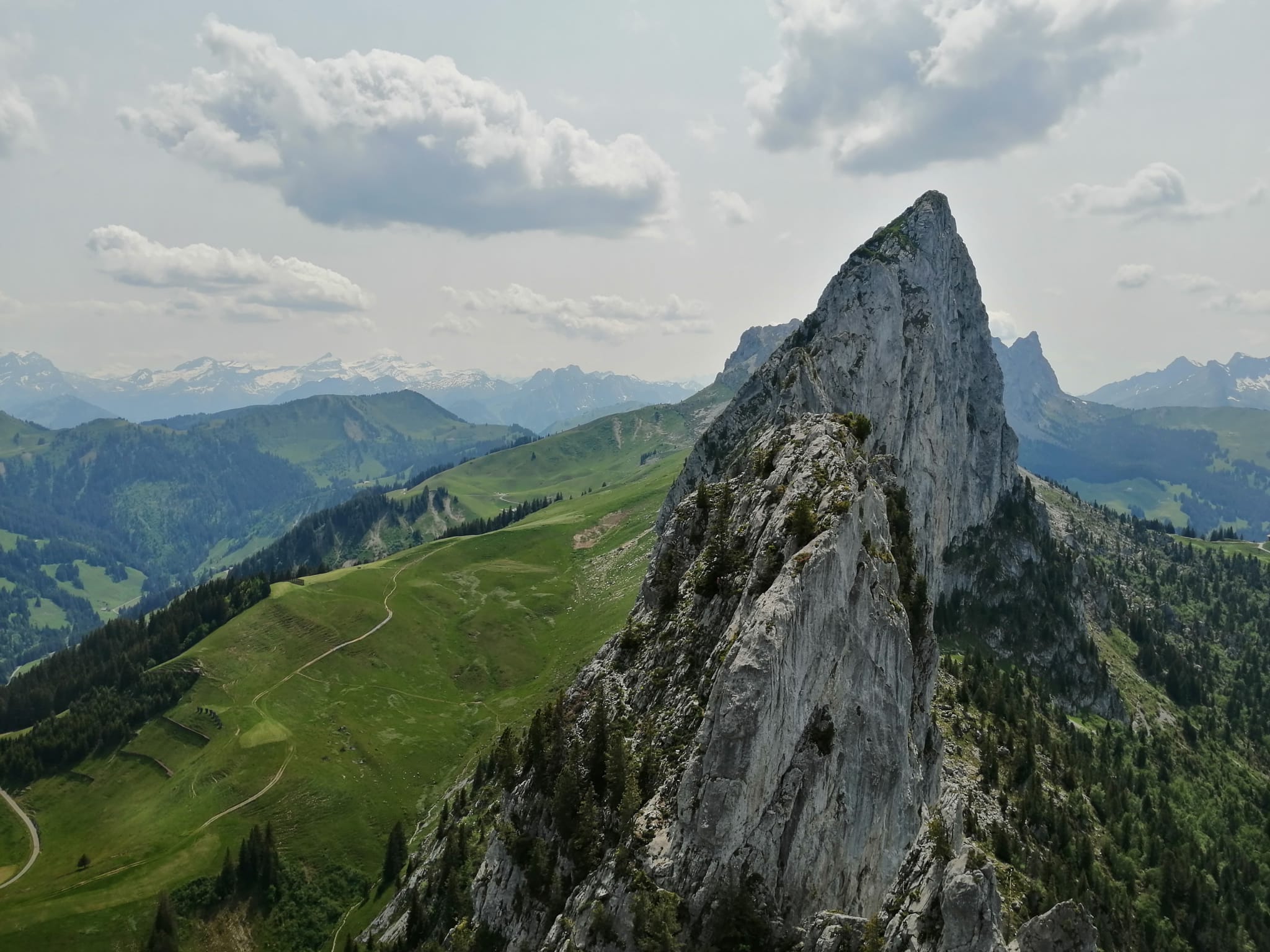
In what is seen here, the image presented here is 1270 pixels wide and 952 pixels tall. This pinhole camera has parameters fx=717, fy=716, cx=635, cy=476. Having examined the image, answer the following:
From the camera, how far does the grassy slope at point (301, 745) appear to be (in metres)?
101

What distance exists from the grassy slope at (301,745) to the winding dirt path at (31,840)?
1287mm

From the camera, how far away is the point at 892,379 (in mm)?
157750

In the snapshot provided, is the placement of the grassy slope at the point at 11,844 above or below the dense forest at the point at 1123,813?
above

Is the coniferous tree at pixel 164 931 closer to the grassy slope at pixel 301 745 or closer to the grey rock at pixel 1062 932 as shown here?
the grassy slope at pixel 301 745

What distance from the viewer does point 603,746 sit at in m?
49.5

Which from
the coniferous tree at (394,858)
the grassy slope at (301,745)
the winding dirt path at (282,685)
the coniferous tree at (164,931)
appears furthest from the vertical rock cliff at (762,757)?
the winding dirt path at (282,685)

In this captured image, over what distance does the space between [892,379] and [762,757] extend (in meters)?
134

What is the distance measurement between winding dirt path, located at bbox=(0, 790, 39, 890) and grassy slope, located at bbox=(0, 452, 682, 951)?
1.29 meters

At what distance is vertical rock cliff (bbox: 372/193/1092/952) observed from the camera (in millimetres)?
37031

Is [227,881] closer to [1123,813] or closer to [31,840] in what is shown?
[31,840]

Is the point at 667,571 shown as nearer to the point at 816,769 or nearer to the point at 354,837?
the point at 816,769

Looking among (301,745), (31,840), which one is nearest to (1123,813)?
(301,745)

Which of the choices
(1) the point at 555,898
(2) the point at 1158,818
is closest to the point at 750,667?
(1) the point at 555,898

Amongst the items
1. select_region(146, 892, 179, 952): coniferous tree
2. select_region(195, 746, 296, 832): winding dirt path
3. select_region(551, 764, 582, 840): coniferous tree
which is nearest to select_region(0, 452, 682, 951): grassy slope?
select_region(195, 746, 296, 832): winding dirt path
